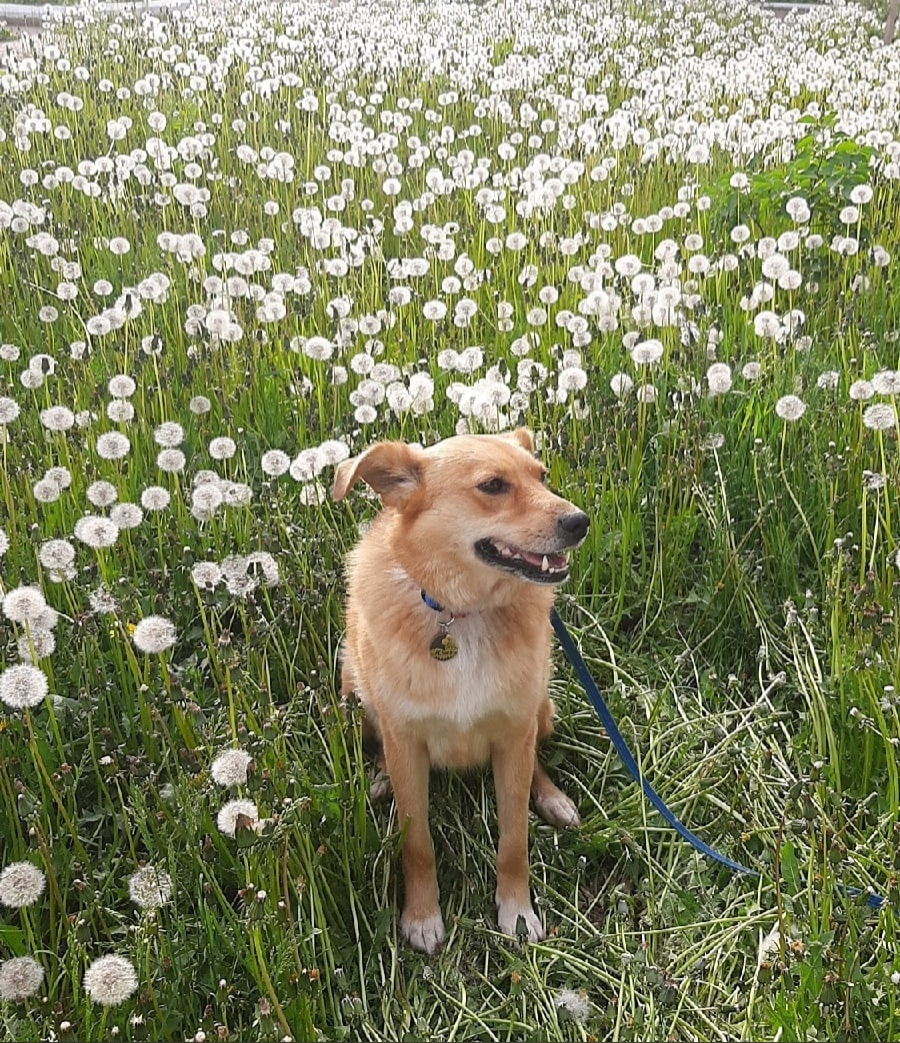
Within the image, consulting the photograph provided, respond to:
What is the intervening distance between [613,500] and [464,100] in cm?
715

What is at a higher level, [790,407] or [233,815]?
[790,407]

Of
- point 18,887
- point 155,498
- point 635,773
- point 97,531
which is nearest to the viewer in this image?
point 18,887

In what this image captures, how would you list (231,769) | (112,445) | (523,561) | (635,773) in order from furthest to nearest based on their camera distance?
(112,445) → (635,773) → (523,561) → (231,769)

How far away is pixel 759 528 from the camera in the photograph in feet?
13.0

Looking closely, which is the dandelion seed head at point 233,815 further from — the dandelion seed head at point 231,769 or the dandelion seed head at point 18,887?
the dandelion seed head at point 18,887

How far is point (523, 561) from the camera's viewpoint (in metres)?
2.57

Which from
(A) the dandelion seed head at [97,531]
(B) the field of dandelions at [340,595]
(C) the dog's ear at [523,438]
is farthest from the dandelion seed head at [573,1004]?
(A) the dandelion seed head at [97,531]

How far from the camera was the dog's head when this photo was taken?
2.55 metres

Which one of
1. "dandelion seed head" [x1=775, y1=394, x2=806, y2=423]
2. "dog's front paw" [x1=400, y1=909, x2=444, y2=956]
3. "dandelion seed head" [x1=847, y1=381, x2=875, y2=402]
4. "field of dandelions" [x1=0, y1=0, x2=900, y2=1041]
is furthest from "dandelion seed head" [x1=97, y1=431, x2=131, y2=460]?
"dandelion seed head" [x1=847, y1=381, x2=875, y2=402]

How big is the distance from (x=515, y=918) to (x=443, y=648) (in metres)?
0.91

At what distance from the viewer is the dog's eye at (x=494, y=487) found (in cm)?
262

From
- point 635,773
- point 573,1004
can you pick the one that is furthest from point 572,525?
point 573,1004

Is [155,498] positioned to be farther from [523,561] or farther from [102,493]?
[523,561]

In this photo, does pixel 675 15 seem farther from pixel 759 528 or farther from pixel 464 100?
pixel 759 528
